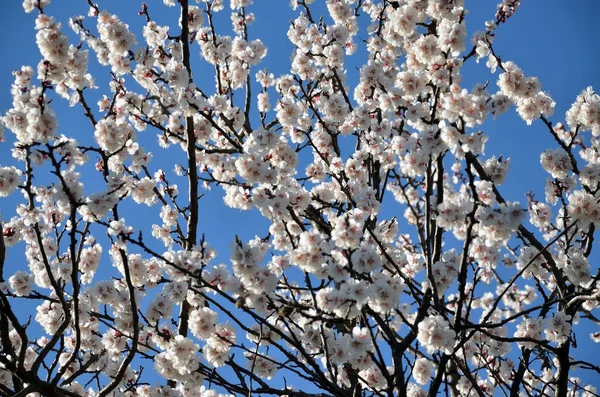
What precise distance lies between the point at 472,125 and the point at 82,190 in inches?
107

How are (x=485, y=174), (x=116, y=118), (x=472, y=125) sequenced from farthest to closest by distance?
(x=116, y=118) → (x=485, y=174) → (x=472, y=125)

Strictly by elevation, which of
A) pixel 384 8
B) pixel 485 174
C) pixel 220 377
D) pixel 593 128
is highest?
pixel 384 8

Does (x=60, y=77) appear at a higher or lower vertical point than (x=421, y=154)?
lower

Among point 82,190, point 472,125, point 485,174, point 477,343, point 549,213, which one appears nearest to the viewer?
point 472,125

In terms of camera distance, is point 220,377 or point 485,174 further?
point 485,174

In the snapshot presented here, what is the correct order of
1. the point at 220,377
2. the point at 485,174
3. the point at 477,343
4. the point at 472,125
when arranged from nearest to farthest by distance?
1. the point at 472,125
2. the point at 220,377
3. the point at 485,174
4. the point at 477,343

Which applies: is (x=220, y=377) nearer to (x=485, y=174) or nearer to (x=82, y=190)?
(x=82, y=190)

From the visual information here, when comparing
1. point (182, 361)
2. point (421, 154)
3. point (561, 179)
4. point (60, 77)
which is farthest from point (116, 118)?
point (561, 179)

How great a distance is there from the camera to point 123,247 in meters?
3.68

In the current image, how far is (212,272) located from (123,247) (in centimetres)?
69

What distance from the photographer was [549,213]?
570 centimetres

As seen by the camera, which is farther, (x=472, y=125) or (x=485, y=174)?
(x=485, y=174)

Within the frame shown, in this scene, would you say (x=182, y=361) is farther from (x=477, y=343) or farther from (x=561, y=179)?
(x=561, y=179)

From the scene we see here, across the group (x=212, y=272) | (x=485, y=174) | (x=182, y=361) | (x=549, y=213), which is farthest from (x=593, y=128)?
(x=182, y=361)
